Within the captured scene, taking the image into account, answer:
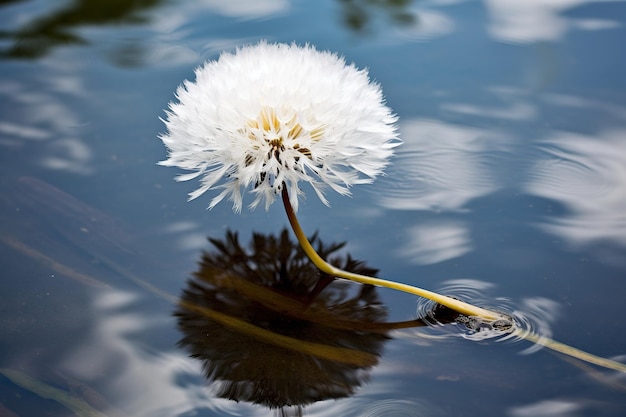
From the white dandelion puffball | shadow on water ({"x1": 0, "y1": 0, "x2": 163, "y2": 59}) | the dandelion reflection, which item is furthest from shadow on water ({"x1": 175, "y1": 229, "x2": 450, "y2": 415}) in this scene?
shadow on water ({"x1": 0, "y1": 0, "x2": 163, "y2": 59})

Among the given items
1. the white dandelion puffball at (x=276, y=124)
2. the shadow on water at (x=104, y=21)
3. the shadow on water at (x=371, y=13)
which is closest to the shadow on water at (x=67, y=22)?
the shadow on water at (x=104, y=21)

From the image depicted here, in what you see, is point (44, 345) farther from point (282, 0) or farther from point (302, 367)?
point (282, 0)

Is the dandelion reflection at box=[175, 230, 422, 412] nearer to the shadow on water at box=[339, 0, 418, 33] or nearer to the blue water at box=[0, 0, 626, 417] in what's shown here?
the blue water at box=[0, 0, 626, 417]

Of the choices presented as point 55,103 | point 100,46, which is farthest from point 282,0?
point 55,103

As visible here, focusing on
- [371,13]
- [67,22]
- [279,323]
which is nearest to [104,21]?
[67,22]

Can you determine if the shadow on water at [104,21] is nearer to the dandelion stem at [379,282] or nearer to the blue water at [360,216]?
the blue water at [360,216]
